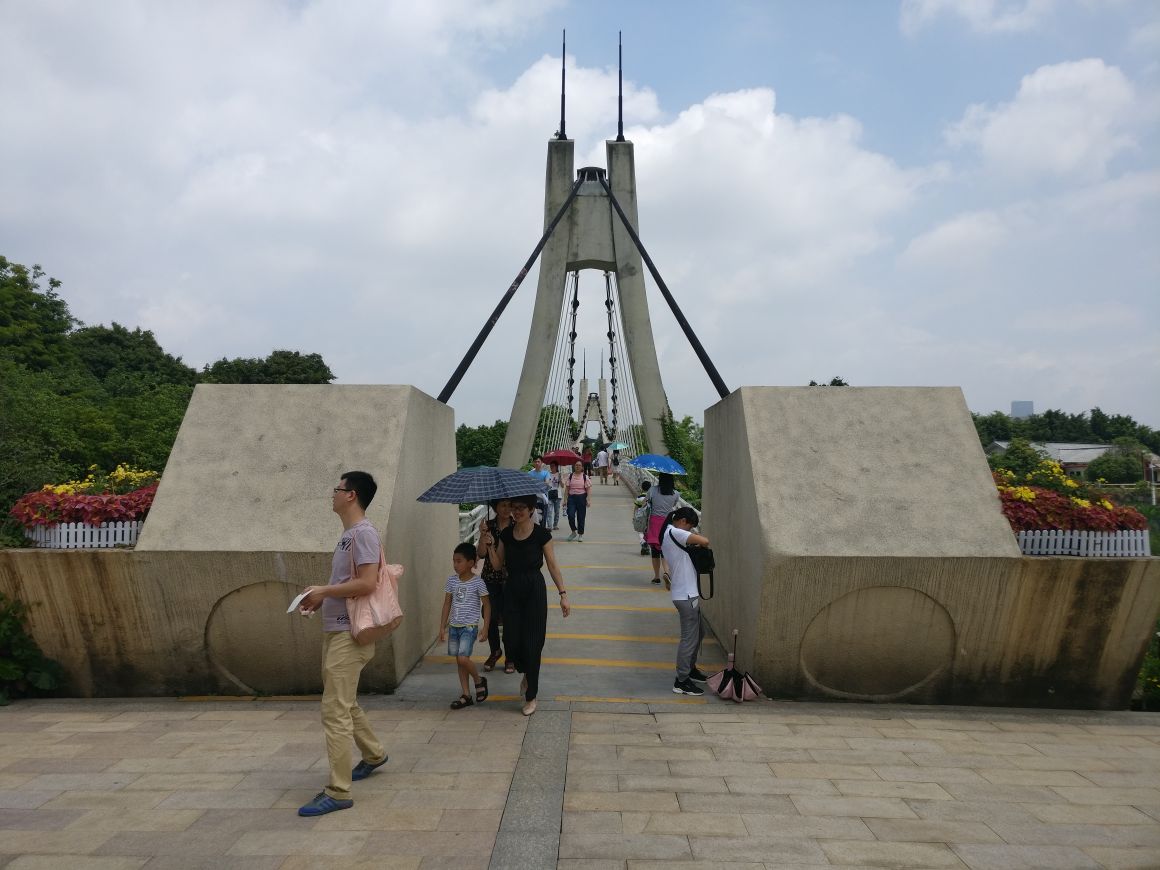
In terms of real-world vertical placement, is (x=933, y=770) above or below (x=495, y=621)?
below

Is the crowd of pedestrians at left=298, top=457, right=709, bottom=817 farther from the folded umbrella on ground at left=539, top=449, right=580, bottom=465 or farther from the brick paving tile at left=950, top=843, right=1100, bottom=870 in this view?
the folded umbrella on ground at left=539, top=449, right=580, bottom=465

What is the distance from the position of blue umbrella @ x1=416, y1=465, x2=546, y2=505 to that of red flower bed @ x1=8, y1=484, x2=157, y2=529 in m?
1.96

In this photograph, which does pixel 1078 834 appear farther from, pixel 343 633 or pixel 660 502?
pixel 660 502

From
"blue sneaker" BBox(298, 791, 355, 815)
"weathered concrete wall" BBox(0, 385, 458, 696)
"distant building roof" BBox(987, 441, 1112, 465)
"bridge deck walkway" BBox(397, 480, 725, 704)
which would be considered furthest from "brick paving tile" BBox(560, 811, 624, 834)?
"distant building roof" BBox(987, 441, 1112, 465)

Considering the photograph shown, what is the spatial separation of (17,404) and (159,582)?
10.5 meters

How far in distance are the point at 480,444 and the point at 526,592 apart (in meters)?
50.0

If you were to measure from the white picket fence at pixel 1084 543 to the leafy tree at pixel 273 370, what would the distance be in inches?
1628

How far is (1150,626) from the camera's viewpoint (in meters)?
4.87

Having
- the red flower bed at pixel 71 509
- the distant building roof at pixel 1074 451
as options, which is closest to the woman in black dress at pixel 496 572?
the red flower bed at pixel 71 509

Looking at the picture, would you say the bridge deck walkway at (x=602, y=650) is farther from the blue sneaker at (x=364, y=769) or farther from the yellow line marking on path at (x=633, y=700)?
the blue sneaker at (x=364, y=769)

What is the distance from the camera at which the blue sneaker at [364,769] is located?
12.0 ft

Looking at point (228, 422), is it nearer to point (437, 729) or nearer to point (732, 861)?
point (437, 729)

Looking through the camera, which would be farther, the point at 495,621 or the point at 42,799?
the point at 495,621

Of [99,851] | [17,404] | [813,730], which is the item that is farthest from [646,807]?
[17,404]
